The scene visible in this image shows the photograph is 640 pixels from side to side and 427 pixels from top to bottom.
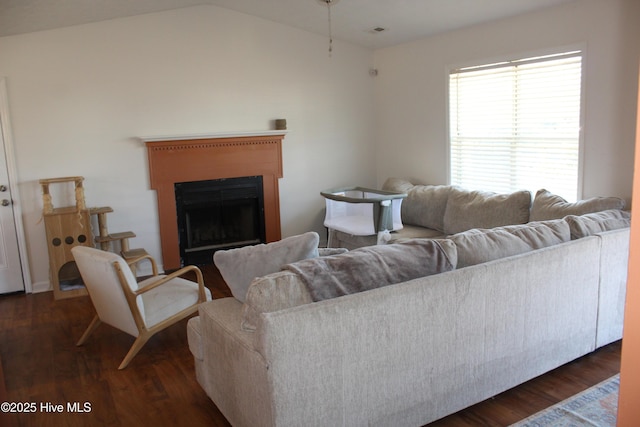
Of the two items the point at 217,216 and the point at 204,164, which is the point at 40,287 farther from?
the point at 204,164

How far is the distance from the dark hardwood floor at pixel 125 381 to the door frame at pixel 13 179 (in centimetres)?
82

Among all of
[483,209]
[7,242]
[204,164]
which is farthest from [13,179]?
[483,209]

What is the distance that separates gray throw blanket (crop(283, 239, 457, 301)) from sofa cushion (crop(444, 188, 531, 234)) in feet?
6.86

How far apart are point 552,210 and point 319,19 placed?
3009 mm

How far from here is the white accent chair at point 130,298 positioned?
10.9 ft

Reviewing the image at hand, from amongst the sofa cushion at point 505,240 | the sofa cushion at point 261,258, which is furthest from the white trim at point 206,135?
the sofa cushion at point 505,240

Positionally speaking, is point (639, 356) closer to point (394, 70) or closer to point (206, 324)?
point (206, 324)

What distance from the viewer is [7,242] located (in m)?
4.94

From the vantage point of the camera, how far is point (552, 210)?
13.5 ft

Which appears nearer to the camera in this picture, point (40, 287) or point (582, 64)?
point (582, 64)

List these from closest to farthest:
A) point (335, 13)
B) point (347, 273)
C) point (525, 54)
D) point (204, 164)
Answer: point (347, 273), point (525, 54), point (335, 13), point (204, 164)

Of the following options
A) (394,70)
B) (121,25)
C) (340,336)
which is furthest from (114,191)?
(340,336)

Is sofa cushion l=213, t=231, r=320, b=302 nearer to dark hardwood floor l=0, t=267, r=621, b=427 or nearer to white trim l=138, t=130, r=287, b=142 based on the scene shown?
dark hardwood floor l=0, t=267, r=621, b=427

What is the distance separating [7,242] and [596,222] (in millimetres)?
4864
